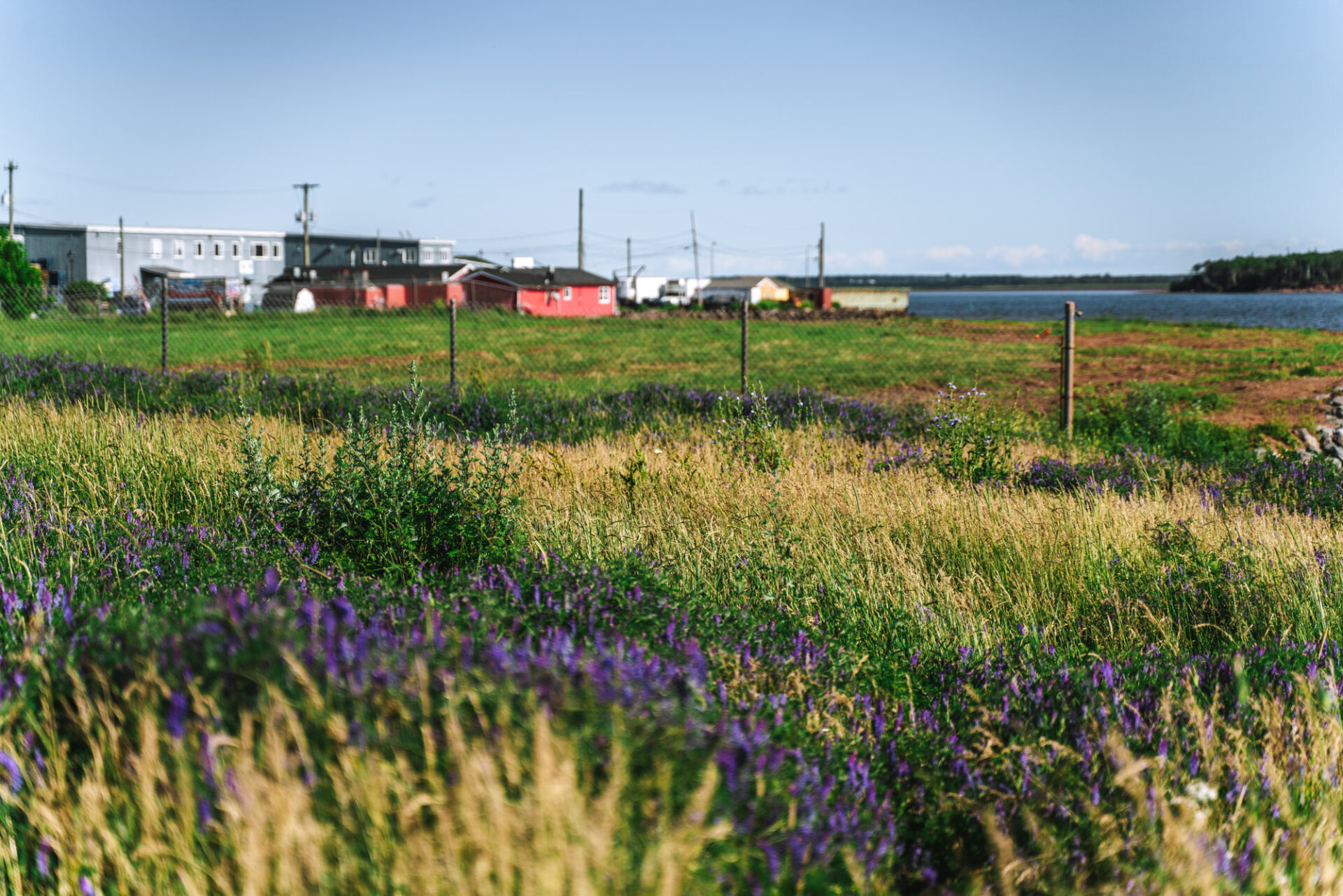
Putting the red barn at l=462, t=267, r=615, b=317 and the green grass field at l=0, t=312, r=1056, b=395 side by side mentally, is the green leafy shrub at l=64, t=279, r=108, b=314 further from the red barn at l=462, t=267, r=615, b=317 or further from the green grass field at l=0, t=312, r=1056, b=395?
the red barn at l=462, t=267, r=615, b=317

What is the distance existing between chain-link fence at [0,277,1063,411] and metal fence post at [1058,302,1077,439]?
1.70 m

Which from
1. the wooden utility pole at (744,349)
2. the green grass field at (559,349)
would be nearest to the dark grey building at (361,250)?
the green grass field at (559,349)

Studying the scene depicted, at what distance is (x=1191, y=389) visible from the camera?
20.0 meters

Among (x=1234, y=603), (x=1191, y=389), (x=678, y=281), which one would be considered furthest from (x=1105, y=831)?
(x=678, y=281)

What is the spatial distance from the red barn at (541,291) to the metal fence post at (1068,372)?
56353 millimetres

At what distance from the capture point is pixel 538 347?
34656 millimetres

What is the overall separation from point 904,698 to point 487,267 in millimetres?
77336

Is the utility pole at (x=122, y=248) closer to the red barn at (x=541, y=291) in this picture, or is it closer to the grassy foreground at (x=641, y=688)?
the red barn at (x=541, y=291)

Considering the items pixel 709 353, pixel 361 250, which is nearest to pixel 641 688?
pixel 709 353

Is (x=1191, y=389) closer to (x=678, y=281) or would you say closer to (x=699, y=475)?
(x=699, y=475)

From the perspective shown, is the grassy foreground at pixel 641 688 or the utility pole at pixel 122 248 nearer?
the grassy foreground at pixel 641 688

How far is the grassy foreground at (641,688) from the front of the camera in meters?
1.91

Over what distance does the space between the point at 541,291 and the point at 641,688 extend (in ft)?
230

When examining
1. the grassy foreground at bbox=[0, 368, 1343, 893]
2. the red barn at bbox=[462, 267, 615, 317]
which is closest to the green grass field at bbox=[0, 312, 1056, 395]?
the grassy foreground at bbox=[0, 368, 1343, 893]
